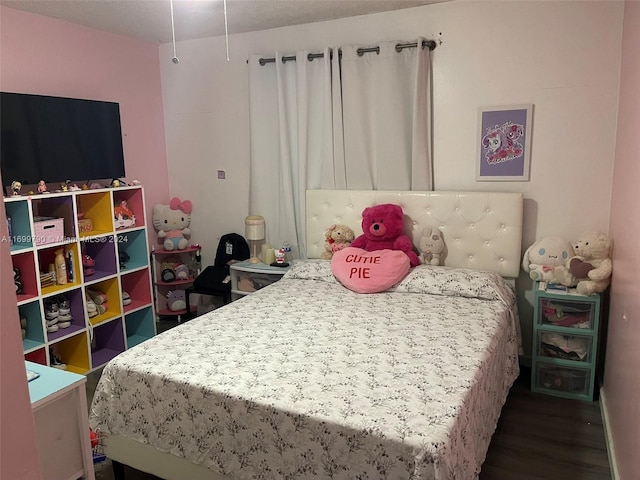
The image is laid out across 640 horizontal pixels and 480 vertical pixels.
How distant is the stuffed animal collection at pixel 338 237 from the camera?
3691 millimetres

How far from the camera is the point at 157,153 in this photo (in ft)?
14.8

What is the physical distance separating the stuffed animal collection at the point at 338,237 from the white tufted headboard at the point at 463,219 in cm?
7

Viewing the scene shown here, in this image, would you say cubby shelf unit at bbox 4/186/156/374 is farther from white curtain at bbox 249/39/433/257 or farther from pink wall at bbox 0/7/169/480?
white curtain at bbox 249/39/433/257

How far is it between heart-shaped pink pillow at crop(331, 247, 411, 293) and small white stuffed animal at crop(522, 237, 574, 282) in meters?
0.78

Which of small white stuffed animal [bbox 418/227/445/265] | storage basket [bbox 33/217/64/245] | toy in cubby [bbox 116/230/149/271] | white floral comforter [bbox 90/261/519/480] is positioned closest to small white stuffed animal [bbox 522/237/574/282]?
white floral comforter [bbox 90/261/519/480]

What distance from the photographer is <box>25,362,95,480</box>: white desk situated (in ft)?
5.78

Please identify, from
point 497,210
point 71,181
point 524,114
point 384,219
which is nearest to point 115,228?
point 71,181

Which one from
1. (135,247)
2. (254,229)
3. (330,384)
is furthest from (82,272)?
(330,384)

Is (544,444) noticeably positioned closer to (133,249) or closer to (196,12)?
(133,249)

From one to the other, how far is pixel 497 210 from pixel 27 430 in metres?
3.02

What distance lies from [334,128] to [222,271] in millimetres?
1509

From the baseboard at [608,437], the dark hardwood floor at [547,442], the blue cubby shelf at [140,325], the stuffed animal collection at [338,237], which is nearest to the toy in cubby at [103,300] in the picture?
the blue cubby shelf at [140,325]

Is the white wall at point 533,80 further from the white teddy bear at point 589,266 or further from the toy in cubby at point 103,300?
the toy in cubby at point 103,300

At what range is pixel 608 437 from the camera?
8.31 feet
